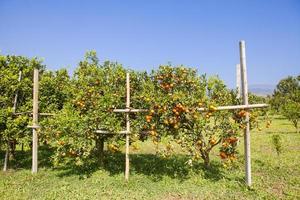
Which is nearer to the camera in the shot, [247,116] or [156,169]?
[247,116]

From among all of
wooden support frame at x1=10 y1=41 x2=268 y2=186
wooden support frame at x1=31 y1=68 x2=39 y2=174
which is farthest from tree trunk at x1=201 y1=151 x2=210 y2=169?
wooden support frame at x1=31 y1=68 x2=39 y2=174

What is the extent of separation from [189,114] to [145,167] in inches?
127

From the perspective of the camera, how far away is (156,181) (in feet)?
32.5

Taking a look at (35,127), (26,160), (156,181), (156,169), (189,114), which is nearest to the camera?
(189,114)

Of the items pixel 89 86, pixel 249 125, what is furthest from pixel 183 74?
pixel 89 86

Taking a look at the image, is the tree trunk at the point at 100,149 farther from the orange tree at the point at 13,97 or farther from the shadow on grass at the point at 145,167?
the orange tree at the point at 13,97

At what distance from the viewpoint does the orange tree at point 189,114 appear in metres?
9.39

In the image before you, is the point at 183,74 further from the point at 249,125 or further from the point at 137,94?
the point at 249,125

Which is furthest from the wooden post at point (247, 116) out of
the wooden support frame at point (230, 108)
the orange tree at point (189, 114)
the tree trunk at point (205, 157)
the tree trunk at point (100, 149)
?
the tree trunk at point (100, 149)

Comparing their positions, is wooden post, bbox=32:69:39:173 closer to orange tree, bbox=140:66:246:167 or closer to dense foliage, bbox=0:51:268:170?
dense foliage, bbox=0:51:268:170

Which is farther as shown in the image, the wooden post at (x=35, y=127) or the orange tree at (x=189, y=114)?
the wooden post at (x=35, y=127)

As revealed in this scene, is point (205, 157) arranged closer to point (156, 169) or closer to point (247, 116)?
point (156, 169)

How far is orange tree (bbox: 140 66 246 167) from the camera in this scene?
939 cm

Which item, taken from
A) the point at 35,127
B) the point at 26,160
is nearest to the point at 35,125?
the point at 35,127
